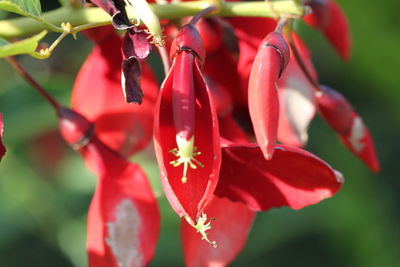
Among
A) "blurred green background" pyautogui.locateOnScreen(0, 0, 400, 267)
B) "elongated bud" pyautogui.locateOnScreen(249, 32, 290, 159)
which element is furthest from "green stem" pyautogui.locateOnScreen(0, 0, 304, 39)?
"blurred green background" pyautogui.locateOnScreen(0, 0, 400, 267)

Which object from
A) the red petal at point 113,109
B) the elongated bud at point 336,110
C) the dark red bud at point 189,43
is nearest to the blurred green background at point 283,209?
the red petal at point 113,109

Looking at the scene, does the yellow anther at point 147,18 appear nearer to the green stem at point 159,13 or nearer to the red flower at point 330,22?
the green stem at point 159,13

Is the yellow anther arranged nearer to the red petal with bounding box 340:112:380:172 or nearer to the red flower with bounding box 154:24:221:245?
the red flower with bounding box 154:24:221:245

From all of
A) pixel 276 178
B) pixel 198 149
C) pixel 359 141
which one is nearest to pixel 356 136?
pixel 359 141

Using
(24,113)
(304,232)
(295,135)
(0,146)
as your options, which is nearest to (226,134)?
(295,135)

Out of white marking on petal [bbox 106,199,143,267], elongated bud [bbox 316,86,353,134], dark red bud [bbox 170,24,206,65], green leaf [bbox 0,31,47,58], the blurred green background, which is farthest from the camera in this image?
the blurred green background

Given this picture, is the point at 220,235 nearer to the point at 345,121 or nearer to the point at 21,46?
the point at 345,121
